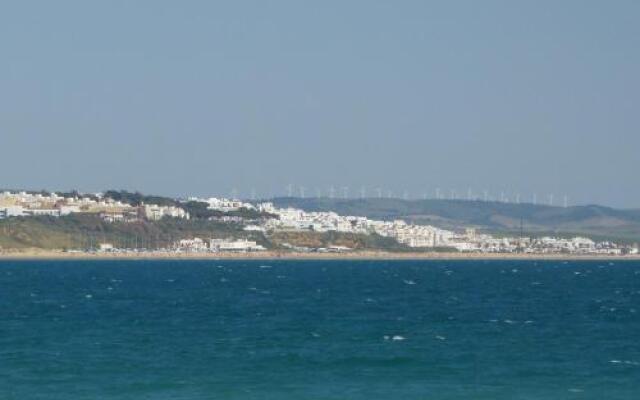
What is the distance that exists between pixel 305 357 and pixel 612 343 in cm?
1359

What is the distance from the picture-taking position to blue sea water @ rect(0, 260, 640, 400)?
151 ft

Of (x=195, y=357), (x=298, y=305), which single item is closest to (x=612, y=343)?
(x=195, y=357)

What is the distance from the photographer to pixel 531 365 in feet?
169

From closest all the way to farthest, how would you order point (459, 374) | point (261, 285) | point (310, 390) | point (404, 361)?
point (310, 390) → point (459, 374) → point (404, 361) → point (261, 285)

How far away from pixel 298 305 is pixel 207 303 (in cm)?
615

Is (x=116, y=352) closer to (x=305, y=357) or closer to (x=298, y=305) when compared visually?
(x=305, y=357)

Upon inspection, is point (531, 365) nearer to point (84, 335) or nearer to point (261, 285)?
point (84, 335)

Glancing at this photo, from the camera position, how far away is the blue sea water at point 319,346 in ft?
151

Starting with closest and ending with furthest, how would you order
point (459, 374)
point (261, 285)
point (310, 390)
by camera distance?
1. point (310, 390)
2. point (459, 374)
3. point (261, 285)

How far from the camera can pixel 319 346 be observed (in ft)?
188

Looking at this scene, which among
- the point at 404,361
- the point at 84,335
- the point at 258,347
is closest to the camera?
the point at 404,361

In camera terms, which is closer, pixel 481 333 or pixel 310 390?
pixel 310 390

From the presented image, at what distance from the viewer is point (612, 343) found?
5966 cm

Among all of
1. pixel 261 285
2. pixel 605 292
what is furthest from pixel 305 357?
pixel 261 285
